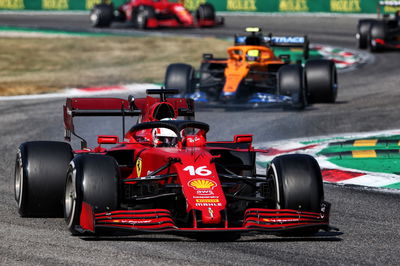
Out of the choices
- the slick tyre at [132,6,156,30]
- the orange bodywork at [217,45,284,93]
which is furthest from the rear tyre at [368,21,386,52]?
the slick tyre at [132,6,156,30]

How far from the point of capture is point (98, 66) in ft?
97.1

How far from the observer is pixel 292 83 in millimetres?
19969

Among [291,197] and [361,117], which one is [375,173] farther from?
[361,117]

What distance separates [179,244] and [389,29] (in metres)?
23.4

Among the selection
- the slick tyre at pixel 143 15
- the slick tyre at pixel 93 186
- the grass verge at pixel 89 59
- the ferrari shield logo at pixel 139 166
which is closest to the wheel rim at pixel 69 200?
the slick tyre at pixel 93 186

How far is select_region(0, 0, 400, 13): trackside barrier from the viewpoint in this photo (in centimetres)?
4359

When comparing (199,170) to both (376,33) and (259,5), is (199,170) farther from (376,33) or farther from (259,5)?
(259,5)

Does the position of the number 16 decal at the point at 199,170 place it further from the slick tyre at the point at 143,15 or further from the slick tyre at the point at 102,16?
the slick tyre at the point at 102,16

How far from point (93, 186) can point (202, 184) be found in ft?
3.20

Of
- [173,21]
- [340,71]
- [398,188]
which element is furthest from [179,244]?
[173,21]

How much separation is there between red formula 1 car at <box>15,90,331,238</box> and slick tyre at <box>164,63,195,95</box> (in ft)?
31.2

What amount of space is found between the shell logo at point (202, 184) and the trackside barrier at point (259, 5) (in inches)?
1372

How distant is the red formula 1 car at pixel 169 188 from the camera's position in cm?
871

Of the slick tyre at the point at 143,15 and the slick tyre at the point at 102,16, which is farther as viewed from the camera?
the slick tyre at the point at 102,16
